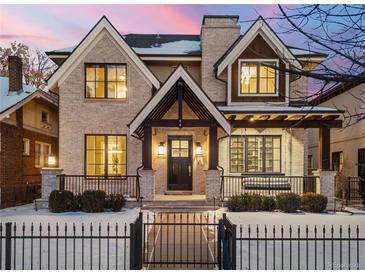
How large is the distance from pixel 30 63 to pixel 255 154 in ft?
83.8

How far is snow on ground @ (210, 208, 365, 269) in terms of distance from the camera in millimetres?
8695

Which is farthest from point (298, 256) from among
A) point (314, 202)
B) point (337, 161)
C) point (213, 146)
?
point (337, 161)

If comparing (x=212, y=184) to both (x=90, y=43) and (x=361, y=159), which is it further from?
(x=361, y=159)

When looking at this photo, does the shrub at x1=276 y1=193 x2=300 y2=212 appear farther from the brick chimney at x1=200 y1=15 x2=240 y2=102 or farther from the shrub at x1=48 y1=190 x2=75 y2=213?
the shrub at x1=48 y1=190 x2=75 y2=213

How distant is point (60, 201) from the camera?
16.4 metres

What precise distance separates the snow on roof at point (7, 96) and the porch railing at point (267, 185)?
989cm

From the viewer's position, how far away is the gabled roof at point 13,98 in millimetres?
18547

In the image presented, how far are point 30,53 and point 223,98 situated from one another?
77.5 feet

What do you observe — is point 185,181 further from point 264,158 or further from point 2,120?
point 2,120

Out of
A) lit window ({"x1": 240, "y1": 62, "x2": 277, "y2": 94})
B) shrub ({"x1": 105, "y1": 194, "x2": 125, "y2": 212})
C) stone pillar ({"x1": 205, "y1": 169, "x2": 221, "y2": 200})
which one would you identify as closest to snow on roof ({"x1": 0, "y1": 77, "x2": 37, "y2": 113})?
shrub ({"x1": 105, "y1": 194, "x2": 125, "y2": 212})

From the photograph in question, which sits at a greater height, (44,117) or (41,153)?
(44,117)

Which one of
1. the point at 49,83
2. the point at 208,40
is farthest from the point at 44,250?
the point at 208,40

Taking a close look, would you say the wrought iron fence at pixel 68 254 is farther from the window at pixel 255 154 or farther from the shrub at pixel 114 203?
the window at pixel 255 154

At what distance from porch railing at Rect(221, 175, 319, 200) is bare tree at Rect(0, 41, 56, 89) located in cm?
2310
